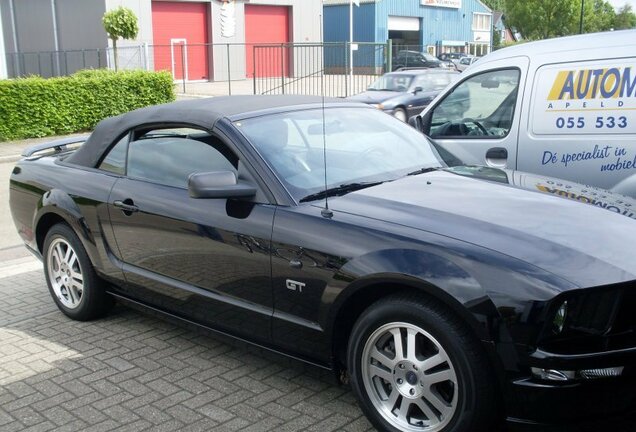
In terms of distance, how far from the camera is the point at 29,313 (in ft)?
17.0

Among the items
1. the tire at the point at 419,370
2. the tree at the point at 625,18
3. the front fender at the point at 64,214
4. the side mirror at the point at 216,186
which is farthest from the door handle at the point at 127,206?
the tree at the point at 625,18

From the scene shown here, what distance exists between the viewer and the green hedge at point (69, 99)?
1575cm

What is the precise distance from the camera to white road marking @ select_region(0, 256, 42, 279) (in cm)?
628

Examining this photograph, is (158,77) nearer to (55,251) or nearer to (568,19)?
(55,251)

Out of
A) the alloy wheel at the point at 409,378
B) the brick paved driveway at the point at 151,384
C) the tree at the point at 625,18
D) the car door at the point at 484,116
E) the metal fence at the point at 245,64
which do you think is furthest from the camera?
the tree at the point at 625,18

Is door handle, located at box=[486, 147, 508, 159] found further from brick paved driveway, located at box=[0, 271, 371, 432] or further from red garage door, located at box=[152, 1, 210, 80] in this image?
red garage door, located at box=[152, 1, 210, 80]

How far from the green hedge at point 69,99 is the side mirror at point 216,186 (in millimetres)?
13685

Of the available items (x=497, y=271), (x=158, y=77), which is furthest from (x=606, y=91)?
(x=158, y=77)

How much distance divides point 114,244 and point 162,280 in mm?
516

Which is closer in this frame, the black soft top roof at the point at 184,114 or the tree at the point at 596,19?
the black soft top roof at the point at 184,114

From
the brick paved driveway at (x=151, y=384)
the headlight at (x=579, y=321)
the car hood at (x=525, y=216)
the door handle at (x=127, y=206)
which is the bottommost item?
the brick paved driveway at (x=151, y=384)

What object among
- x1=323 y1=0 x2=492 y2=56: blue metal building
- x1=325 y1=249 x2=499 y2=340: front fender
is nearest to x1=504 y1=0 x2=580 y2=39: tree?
x1=323 y1=0 x2=492 y2=56: blue metal building

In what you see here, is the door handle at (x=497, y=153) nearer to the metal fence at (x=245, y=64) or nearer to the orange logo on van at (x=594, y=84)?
the orange logo on van at (x=594, y=84)

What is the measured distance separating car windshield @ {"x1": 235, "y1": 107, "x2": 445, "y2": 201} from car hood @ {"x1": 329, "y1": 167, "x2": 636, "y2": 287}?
0.21 metres
